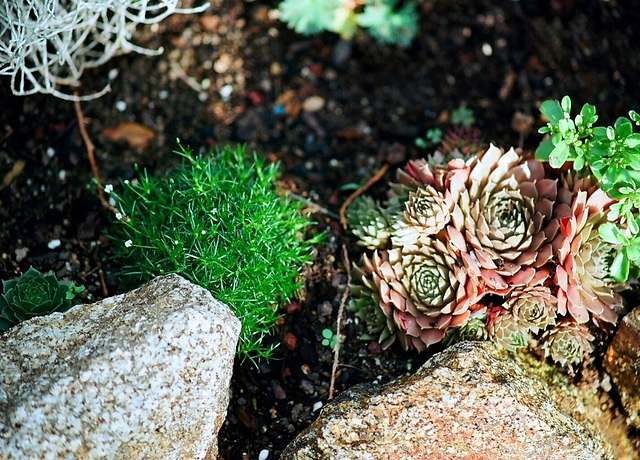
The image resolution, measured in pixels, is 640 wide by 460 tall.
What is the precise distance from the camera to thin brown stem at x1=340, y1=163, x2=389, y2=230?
323 cm

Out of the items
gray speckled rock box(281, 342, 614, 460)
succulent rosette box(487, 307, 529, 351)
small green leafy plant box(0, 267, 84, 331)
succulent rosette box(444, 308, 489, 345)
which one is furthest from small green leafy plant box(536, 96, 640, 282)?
small green leafy plant box(0, 267, 84, 331)

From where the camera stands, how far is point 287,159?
11.8 feet

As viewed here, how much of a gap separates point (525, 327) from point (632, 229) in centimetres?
59

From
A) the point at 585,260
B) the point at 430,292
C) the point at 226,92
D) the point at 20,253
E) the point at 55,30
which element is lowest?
the point at 20,253

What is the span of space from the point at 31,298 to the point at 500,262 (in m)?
2.00

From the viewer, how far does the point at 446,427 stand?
2414 mm

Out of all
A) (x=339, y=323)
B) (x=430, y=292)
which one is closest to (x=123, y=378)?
(x=339, y=323)

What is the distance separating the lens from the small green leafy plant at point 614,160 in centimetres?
245

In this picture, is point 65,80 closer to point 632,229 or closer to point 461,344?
point 461,344

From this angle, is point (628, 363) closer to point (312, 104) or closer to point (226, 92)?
point (312, 104)

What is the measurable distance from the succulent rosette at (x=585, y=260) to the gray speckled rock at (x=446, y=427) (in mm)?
465

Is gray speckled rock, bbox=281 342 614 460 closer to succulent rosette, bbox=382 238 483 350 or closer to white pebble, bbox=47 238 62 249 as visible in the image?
succulent rosette, bbox=382 238 483 350

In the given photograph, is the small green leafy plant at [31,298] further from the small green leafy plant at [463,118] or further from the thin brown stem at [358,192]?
the small green leafy plant at [463,118]

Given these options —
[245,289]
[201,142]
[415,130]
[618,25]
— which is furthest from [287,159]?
[618,25]
